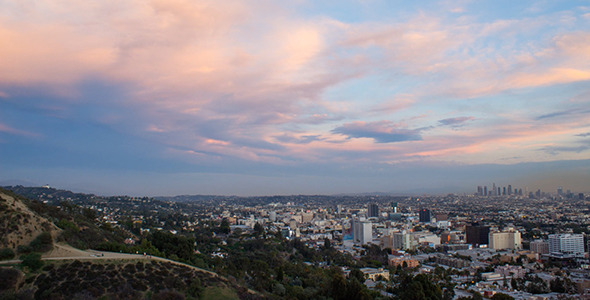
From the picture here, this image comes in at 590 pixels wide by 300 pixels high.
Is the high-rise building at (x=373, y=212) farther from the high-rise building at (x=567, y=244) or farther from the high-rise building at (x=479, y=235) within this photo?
the high-rise building at (x=567, y=244)

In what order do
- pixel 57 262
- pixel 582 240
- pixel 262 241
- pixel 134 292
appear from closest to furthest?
1. pixel 134 292
2. pixel 57 262
3. pixel 262 241
4. pixel 582 240

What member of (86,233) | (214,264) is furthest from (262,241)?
(86,233)

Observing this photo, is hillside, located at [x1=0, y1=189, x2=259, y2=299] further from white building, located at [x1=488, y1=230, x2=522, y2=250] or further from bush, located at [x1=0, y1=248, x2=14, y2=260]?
white building, located at [x1=488, y1=230, x2=522, y2=250]

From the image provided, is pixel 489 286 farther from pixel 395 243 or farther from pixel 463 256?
pixel 395 243

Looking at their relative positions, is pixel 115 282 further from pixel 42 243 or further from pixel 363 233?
pixel 363 233

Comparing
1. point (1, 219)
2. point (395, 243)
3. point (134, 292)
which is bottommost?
point (395, 243)

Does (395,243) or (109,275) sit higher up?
(109,275)

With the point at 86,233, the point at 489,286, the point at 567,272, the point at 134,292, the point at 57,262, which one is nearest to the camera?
the point at 134,292
